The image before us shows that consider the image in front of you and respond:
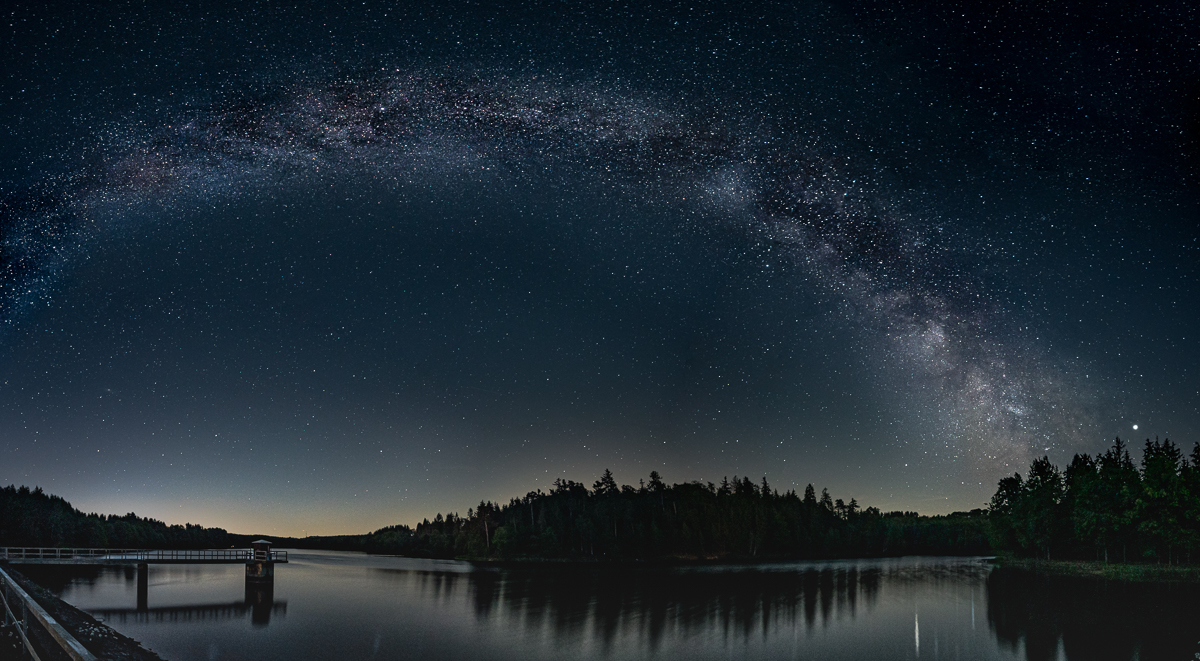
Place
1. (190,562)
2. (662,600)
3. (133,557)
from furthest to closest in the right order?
(133,557), (190,562), (662,600)

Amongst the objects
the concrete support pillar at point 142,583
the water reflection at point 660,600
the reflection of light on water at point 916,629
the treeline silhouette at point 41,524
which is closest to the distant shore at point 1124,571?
the water reflection at point 660,600

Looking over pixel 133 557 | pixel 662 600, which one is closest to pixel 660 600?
pixel 662 600

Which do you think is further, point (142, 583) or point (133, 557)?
point (133, 557)

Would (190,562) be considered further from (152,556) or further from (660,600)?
(660,600)

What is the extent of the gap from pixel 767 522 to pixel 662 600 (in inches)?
4006

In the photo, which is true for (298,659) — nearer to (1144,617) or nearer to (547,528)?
(1144,617)

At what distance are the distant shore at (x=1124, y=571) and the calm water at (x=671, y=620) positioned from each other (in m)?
6.59

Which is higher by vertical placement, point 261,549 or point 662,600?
point 261,549

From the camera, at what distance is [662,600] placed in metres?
56.0

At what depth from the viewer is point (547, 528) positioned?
13462 cm

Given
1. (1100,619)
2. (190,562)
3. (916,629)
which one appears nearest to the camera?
(1100,619)

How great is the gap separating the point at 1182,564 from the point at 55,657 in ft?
307

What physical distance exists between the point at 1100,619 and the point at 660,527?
3845 inches

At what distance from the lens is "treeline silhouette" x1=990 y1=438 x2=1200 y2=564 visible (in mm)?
70688
